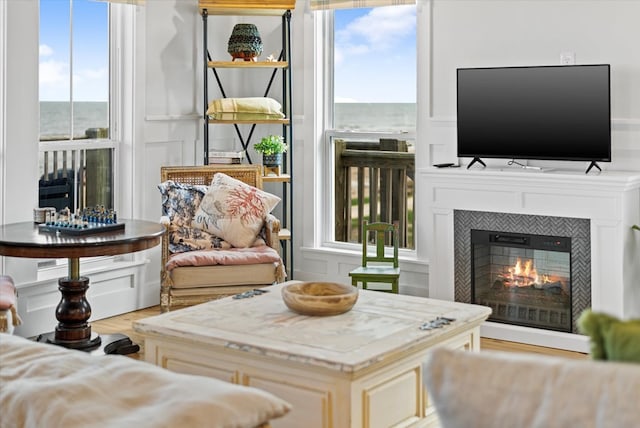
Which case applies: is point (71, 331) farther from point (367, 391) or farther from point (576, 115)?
point (576, 115)

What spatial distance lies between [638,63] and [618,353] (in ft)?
12.5

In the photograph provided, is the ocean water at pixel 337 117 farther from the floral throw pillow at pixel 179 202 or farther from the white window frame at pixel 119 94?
the floral throw pillow at pixel 179 202

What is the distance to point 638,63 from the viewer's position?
4.87 metres

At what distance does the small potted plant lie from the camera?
5.94 m

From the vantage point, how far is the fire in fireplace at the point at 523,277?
4.89 m

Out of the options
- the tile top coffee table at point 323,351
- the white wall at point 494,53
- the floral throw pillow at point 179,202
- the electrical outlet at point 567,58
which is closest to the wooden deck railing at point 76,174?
the floral throw pillow at point 179,202

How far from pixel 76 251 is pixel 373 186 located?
261 centimetres

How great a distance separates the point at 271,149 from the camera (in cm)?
594

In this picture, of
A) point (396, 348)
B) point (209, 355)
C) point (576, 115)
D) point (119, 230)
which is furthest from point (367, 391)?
point (576, 115)

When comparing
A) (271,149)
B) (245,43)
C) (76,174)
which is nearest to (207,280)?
(76,174)

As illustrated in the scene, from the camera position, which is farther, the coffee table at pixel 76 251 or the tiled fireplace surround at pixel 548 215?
the tiled fireplace surround at pixel 548 215

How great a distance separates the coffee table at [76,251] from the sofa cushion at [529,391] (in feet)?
9.83

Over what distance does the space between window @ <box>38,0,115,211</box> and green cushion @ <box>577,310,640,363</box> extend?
432 cm

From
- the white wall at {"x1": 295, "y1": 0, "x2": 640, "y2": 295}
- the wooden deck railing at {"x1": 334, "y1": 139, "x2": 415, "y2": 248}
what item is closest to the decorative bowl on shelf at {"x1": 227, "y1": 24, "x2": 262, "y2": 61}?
the white wall at {"x1": 295, "y1": 0, "x2": 640, "y2": 295}
